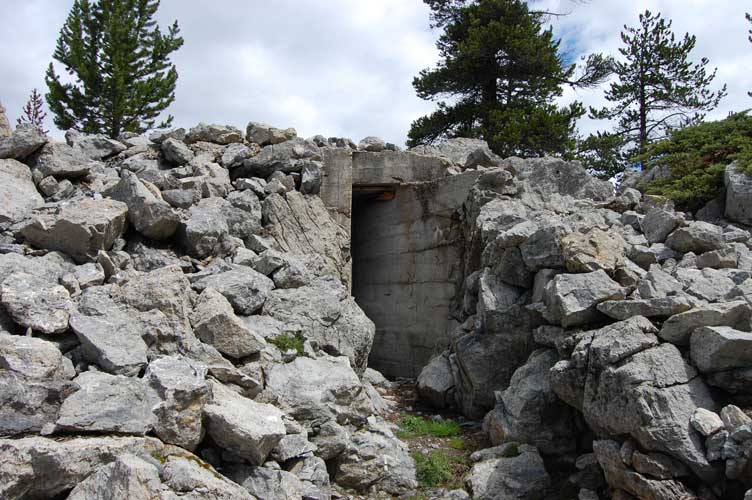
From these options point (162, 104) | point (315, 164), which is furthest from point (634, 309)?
point (162, 104)

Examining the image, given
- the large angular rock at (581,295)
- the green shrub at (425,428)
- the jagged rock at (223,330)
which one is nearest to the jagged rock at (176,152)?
the jagged rock at (223,330)

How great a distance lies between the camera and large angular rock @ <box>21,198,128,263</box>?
7352 millimetres

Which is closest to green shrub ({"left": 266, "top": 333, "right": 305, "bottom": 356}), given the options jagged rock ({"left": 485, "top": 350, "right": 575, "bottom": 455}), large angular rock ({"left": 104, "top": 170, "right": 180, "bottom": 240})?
large angular rock ({"left": 104, "top": 170, "right": 180, "bottom": 240})

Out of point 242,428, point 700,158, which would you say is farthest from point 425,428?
point 700,158

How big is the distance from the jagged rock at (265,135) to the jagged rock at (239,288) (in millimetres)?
4541

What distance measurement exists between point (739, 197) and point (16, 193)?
34.5ft

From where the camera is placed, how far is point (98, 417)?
5.01m

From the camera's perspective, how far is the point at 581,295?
7.45 m

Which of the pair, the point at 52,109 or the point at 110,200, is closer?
the point at 110,200

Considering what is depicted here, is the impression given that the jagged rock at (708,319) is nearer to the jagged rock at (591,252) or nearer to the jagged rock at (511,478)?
the jagged rock at (591,252)

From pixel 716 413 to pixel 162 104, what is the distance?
57.2 ft

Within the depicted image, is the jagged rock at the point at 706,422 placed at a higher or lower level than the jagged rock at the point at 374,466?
higher

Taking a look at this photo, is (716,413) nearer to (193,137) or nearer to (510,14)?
(193,137)

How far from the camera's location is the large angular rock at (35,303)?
18.8ft
